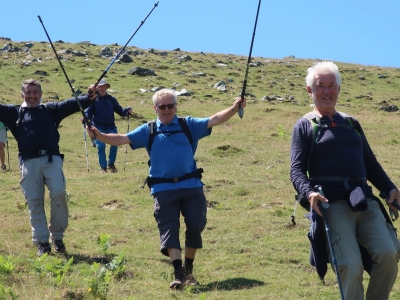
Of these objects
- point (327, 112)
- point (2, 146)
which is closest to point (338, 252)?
point (327, 112)

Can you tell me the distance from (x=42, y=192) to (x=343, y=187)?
508 cm

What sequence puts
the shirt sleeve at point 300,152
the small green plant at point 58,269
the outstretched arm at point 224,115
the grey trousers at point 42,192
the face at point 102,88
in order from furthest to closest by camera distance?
1. the face at point 102,88
2. the grey trousers at point 42,192
3. the outstretched arm at point 224,115
4. the small green plant at point 58,269
5. the shirt sleeve at point 300,152

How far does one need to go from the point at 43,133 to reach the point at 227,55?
198ft

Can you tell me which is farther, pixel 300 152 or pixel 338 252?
pixel 300 152

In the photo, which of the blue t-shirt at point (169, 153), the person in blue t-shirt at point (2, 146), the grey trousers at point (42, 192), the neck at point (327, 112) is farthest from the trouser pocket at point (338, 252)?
the person in blue t-shirt at point (2, 146)

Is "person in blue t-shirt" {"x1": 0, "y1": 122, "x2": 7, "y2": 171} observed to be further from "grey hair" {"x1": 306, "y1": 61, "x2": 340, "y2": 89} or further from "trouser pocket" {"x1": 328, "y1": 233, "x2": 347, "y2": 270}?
"trouser pocket" {"x1": 328, "y1": 233, "x2": 347, "y2": 270}

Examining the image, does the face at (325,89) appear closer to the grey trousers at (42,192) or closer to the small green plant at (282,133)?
the grey trousers at (42,192)

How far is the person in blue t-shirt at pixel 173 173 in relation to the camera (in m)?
7.92

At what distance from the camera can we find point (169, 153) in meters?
7.92

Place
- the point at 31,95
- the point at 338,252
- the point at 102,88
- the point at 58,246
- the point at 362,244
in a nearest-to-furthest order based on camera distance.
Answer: the point at 338,252
the point at 362,244
the point at 31,95
the point at 58,246
the point at 102,88

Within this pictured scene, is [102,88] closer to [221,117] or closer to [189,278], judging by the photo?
[221,117]

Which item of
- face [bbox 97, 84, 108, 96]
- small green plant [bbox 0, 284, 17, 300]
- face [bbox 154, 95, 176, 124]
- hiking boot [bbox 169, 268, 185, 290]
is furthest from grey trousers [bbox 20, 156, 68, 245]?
face [bbox 97, 84, 108, 96]

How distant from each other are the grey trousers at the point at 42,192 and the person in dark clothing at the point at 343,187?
443 cm

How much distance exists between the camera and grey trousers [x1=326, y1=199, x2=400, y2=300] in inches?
217
